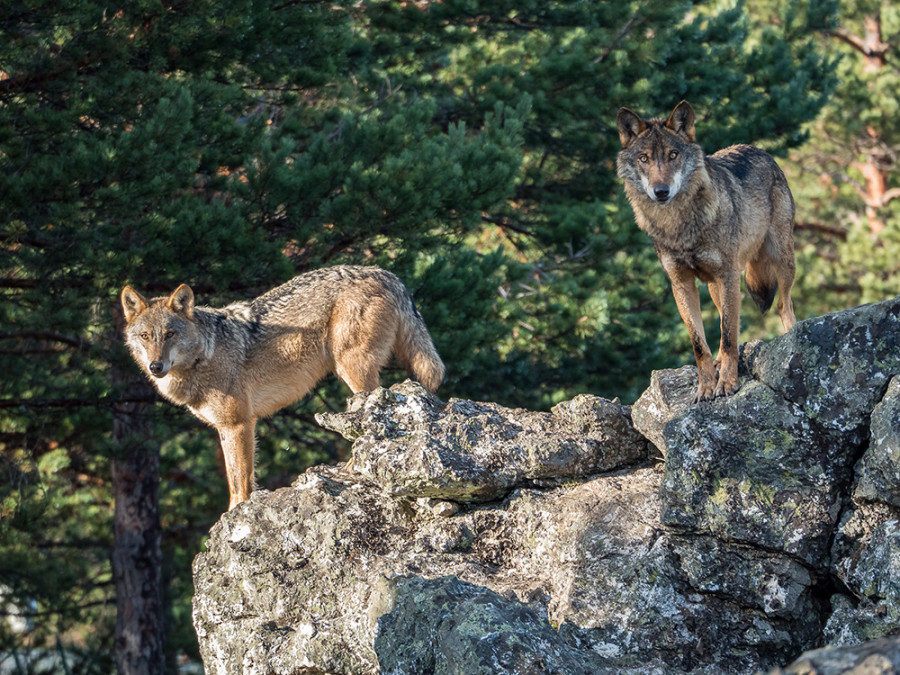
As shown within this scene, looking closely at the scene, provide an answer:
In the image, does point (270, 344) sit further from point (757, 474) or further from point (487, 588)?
point (757, 474)

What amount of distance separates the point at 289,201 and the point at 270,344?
2959 mm

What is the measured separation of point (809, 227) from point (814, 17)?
9.14m

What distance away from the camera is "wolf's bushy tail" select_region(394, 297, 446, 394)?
8.34 metres

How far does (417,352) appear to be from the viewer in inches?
332

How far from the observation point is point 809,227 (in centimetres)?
2527

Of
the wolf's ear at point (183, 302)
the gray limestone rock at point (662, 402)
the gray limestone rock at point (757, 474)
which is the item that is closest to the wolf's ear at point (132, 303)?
the wolf's ear at point (183, 302)

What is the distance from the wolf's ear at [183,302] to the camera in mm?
8148

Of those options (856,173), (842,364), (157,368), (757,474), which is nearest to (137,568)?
(157,368)

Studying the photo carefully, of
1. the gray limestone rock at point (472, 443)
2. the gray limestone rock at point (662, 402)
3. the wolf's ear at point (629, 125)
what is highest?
the wolf's ear at point (629, 125)

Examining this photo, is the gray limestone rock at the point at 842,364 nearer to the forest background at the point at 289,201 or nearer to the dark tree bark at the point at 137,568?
the forest background at the point at 289,201

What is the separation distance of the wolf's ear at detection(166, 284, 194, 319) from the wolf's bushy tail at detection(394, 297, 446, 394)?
1.73 m

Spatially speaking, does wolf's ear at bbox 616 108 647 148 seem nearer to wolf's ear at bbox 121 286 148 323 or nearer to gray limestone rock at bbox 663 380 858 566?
gray limestone rock at bbox 663 380 858 566

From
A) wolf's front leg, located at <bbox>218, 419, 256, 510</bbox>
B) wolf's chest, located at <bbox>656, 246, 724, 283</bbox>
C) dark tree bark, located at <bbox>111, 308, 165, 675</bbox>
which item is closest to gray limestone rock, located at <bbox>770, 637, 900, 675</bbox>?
wolf's chest, located at <bbox>656, 246, 724, 283</bbox>

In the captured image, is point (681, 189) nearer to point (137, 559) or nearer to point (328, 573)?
point (328, 573)
